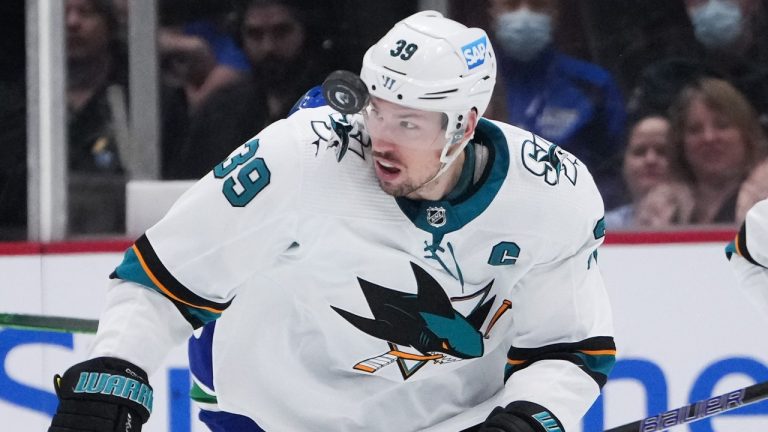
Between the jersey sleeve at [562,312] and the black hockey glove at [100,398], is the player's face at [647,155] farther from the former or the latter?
the black hockey glove at [100,398]

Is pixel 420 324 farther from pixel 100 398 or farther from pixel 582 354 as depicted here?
pixel 100 398

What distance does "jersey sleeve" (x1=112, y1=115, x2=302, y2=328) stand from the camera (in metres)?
2.17

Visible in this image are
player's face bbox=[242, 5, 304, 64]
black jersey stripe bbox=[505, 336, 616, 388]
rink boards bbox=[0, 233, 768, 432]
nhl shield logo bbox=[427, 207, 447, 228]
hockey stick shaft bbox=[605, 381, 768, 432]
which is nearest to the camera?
nhl shield logo bbox=[427, 207, 447, 228]

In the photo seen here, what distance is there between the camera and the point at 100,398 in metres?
2.04

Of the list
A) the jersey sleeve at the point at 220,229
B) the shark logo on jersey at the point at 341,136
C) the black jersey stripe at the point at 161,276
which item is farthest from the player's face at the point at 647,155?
the black jersey stripe at the point at 161,276

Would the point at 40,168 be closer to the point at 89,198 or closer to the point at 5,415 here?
the point at 89,198

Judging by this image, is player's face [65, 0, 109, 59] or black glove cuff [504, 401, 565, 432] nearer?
black glove cuff [504, 401, 565, 432]

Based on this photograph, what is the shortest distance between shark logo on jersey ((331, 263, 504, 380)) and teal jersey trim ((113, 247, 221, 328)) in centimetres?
26

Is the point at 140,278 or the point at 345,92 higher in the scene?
the point at 345,92

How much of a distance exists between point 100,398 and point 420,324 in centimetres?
60

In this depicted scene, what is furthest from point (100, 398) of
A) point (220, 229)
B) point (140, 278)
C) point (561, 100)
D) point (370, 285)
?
point (561, 100)

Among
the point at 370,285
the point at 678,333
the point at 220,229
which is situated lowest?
the point at 678,333

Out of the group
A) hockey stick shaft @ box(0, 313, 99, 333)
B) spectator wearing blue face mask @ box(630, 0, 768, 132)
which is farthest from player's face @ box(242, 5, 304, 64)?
spectator wearing blue face mask @ box(630, 0, 768, 132)

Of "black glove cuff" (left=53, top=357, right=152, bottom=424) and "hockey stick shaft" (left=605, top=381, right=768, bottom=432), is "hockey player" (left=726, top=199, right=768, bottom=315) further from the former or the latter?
"black glove cuff" (left=53, top=357, right=152, bottom=424)
